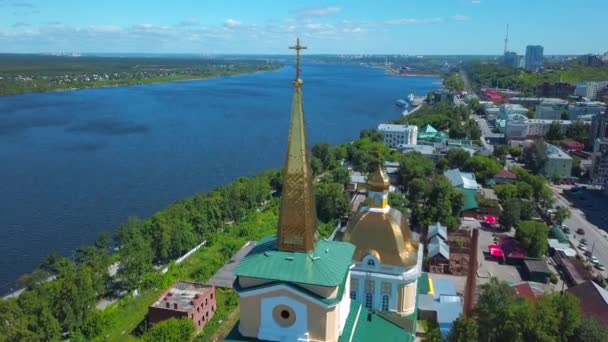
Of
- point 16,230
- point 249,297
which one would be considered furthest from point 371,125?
point 249,297

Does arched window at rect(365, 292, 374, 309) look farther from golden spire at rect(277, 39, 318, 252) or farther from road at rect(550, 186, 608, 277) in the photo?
road at rect(550, 186, 608, 277)

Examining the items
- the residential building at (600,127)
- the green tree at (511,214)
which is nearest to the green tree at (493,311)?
the green tree at (511,214)

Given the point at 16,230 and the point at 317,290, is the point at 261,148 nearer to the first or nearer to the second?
the point at 16,230

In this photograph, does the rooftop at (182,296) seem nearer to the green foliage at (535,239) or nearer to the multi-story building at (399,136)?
the green foliage at (535,239)

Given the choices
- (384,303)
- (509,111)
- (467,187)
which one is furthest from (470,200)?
(509,111)

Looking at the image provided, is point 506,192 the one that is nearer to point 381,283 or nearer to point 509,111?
point 381,283

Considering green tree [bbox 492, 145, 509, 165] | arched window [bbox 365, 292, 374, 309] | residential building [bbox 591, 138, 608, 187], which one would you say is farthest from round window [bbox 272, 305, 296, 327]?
green tree [bbox 492, 145, 509, 165]

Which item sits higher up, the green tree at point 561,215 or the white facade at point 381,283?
the white facade at point 381,283
